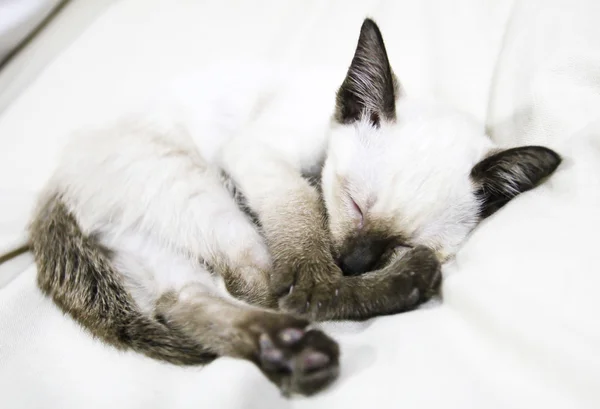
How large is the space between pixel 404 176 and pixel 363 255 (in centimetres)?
21

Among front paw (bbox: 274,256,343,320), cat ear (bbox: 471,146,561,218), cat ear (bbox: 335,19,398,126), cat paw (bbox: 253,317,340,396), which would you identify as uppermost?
cat ear (bbox: 335,19,398,126)

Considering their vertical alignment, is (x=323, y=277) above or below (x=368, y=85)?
below

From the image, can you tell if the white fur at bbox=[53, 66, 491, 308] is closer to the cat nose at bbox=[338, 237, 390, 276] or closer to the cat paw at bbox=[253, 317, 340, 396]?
the cat nose at bbox=[338, 237, 390, 276]

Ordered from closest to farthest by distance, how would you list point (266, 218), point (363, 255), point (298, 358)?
point (298, 358)
point (363, 255)
point (266, 218)

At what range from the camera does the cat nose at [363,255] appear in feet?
3.68

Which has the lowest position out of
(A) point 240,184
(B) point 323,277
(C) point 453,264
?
(C) point 453,264

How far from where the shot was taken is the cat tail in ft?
3.30

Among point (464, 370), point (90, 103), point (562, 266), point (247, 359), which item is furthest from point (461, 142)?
point (90, 103)

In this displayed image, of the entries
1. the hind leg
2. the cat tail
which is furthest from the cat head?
the cat tail

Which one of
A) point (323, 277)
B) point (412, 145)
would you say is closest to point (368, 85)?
point (412, 145)

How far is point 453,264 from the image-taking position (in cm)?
110

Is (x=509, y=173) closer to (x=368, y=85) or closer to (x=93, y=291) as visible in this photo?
(x=368, y=85)

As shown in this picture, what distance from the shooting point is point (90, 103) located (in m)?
1.67

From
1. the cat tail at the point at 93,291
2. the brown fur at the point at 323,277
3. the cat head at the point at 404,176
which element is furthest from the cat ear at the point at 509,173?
the cat tail at the point at 93,291
